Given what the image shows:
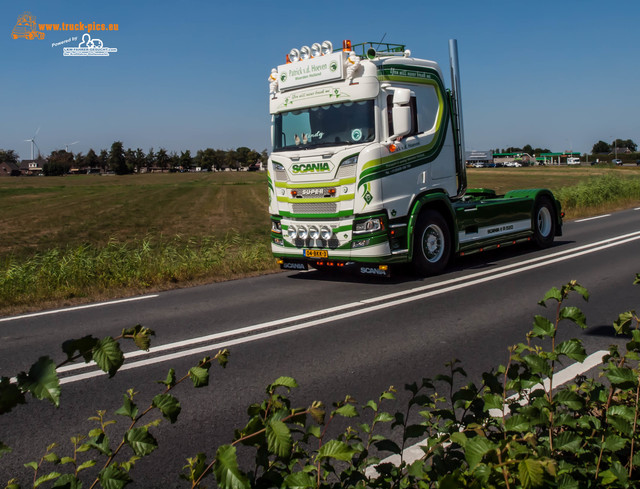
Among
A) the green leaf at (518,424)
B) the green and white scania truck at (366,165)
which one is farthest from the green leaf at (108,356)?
the green and white scania truck at (366,165)

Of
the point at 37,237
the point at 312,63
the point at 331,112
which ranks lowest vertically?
the point at 37,237

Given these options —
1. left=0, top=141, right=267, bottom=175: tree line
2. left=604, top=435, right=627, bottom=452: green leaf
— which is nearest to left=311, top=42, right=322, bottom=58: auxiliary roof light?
left=604, top=435, right=627, bottom=452: green leaf

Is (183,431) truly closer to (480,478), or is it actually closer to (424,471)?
(424,471)

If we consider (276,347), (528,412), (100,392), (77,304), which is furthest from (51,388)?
(77,304)

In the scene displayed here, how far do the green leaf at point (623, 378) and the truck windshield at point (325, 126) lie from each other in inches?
294

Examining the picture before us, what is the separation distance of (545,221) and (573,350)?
12.0 meters

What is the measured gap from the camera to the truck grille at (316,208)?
390 inches

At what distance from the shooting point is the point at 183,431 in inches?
163

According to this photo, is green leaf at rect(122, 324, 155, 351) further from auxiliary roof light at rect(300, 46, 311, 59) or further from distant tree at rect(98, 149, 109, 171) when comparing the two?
distant tree at rect(98, 149, 109, 171)

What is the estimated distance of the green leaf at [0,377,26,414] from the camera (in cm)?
147

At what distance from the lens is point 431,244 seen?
1052 centimetres

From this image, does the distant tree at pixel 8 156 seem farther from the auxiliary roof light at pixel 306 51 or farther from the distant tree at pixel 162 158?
the auxiliary roof light at pixel 306 51

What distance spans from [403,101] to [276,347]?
492 cm

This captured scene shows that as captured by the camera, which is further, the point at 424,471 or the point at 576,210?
the point at 576,210
